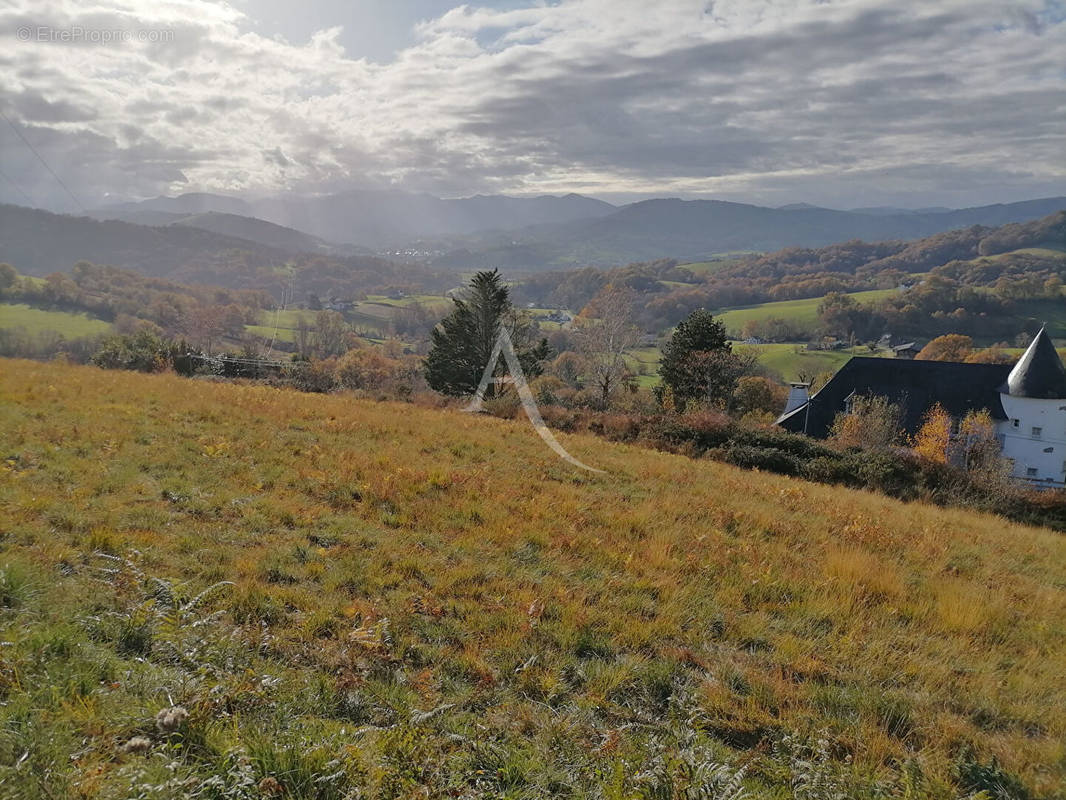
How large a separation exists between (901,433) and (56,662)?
48.4m

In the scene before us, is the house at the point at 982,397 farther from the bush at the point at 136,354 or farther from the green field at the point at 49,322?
the green field at the point at 49,322

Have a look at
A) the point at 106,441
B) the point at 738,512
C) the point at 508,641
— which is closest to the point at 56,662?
the point at 508,641

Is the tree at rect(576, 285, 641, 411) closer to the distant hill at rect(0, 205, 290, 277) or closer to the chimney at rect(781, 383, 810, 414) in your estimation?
the chimney at rect(781, 383, 810, 414)

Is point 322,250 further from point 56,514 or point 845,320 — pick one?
point 56,514

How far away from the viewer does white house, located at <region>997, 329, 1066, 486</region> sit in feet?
136

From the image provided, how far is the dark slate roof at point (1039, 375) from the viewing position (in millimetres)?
41562

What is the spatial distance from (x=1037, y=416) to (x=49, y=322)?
79.6m

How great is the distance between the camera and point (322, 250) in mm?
178375

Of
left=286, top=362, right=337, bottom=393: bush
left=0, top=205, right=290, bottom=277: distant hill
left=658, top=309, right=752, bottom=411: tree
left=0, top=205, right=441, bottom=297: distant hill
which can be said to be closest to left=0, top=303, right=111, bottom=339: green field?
left=0, top=205, right=441, bottom=297: distant hill

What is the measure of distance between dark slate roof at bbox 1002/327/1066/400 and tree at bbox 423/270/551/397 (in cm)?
3687

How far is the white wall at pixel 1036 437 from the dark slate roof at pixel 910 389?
1.03 meters

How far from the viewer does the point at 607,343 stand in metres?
38.5

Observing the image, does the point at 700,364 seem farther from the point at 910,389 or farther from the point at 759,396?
the point at 910,389

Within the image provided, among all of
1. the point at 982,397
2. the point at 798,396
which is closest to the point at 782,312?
the point at 982,397
